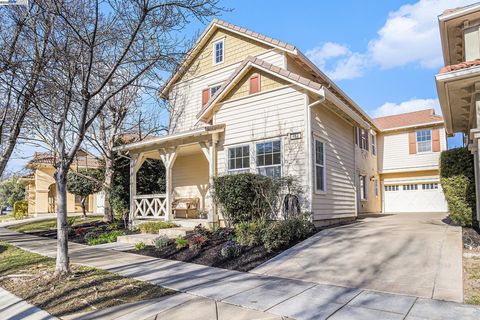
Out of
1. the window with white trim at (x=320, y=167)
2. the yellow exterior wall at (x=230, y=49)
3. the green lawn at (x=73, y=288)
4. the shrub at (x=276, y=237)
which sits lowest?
the green lawn at (x=73, y=288)

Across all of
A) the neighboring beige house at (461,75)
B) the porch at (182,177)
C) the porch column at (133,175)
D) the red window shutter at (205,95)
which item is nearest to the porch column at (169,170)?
the porch at (182,177)

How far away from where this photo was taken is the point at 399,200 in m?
20.6

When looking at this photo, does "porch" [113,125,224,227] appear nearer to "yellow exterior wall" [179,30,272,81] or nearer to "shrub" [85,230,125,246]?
"shrub" [85,230,125,246]

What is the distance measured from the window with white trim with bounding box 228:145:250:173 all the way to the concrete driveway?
365 cm

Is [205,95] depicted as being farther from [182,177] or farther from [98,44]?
[98,44]

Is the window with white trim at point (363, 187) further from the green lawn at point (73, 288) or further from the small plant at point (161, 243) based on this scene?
the green lawn at point (73, 288)

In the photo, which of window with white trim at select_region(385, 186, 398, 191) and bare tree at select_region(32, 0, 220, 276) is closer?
bare tree at select_region(32, 0, 220, 276)

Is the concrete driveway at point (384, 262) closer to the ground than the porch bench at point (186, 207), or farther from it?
closer to the ground

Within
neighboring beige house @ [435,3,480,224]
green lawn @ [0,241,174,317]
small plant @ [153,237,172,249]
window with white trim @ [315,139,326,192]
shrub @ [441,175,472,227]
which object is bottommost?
green lawn @ [0,241,174,317]

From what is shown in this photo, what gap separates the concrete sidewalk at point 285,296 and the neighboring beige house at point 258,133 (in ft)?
13.9

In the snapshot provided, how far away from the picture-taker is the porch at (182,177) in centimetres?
1200

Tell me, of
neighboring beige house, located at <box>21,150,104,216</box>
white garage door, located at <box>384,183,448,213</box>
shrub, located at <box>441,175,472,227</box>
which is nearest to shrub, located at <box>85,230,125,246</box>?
shrub, located at <box>441,175,472,227</box>

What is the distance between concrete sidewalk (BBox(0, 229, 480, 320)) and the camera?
4.25 metres

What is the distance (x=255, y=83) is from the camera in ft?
38.2
